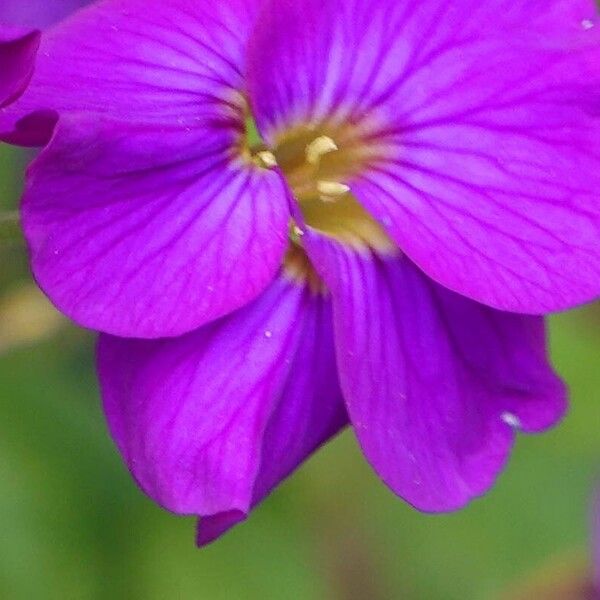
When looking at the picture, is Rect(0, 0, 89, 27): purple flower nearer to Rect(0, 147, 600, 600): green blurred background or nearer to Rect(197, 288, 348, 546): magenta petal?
Rect(0, 147, 600, 600): green blurred background

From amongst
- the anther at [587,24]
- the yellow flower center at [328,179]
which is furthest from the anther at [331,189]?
the anther at [587,24]

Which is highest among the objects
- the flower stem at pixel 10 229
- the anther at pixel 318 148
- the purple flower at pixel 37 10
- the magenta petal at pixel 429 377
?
the anther at pixel 318 148

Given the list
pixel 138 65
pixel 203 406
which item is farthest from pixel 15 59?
pixel 203 406

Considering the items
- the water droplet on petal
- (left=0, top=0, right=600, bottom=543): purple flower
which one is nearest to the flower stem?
(left=0, top=0, right=600, bottom=543): purple flower

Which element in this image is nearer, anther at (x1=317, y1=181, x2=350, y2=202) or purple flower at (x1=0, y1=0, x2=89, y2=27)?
anther at (x1=317, y1=181, x2=350, y2=202)

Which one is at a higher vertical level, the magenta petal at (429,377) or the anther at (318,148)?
the anther at (318,148)

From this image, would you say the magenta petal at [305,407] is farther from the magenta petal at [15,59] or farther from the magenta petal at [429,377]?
the magenta petal at [15,59]

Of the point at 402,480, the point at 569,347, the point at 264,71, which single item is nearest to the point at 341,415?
the point at 402,480
